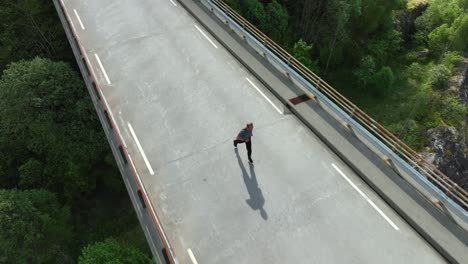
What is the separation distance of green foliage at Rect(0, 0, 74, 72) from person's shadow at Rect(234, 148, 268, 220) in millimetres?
21494

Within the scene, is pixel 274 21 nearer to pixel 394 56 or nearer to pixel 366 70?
pixel 366 70

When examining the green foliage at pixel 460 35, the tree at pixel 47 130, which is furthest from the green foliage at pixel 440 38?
the tree at pixel 47 130

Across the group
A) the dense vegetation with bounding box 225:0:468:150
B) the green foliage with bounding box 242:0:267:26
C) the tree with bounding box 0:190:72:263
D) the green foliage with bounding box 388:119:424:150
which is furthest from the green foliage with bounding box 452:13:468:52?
the tree with bounding box 0:190:72:263

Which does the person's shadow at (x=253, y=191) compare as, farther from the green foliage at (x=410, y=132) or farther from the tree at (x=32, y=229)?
the green foliage at (x=410, y=132)

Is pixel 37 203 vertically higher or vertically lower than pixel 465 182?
higher

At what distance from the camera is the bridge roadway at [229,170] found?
35.3ft

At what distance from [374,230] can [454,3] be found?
51441 millimetres

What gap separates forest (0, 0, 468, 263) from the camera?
1955 cm

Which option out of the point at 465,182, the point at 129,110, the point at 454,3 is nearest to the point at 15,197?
the point at 129,110

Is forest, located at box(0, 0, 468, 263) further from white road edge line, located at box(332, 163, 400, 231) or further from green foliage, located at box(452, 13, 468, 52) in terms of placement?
white road edge line, located at box(332, 163, 400, 231)

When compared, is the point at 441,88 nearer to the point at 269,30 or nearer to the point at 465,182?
the point at 465,182

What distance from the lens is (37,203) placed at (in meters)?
19.5

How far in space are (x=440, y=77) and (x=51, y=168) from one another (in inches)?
1643

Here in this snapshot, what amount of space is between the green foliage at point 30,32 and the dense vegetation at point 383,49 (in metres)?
15.2
